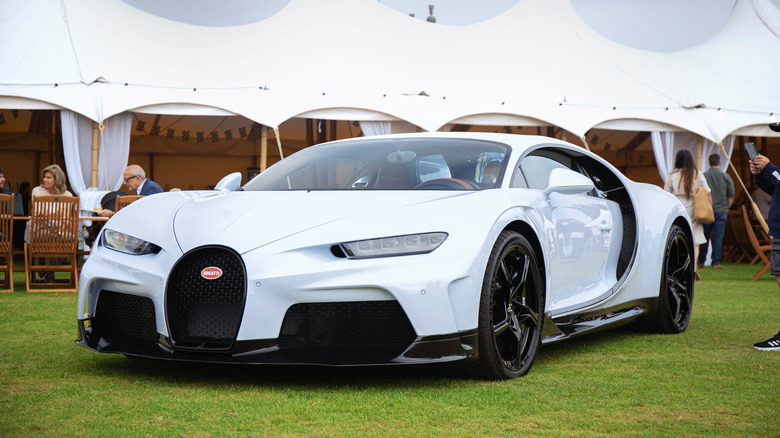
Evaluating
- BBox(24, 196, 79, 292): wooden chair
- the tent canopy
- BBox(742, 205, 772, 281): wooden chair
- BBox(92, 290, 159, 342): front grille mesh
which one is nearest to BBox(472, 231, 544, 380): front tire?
BBox(92, 290, 159, 342): front grille mesh

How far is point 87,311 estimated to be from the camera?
421 cm

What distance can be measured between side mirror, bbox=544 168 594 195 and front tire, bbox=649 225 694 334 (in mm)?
1635

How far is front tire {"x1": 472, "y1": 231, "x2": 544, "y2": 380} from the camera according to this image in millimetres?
4004

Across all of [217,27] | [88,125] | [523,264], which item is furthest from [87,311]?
[217,27]

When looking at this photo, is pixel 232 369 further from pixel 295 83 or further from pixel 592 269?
pixel 295 83

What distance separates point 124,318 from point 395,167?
1.70 m

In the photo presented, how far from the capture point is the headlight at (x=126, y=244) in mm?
4055

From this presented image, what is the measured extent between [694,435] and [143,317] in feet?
7.93

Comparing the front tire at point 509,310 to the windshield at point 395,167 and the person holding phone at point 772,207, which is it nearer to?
the windshield at point 395,167

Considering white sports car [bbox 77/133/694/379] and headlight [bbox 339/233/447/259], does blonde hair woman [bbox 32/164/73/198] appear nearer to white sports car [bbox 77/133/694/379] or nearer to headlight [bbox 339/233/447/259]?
white sports car [bbox 77/133/694/379]

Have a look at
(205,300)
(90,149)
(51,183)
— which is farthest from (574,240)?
(90,149)

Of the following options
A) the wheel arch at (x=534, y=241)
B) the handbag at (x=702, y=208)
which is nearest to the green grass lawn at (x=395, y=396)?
the wheel arch at (x=534, y=241)

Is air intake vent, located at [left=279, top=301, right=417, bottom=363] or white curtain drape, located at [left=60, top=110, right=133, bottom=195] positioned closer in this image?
air intake vent, located at [left=279, top=301, right=417, bottom=363]

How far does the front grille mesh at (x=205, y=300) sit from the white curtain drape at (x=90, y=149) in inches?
480
